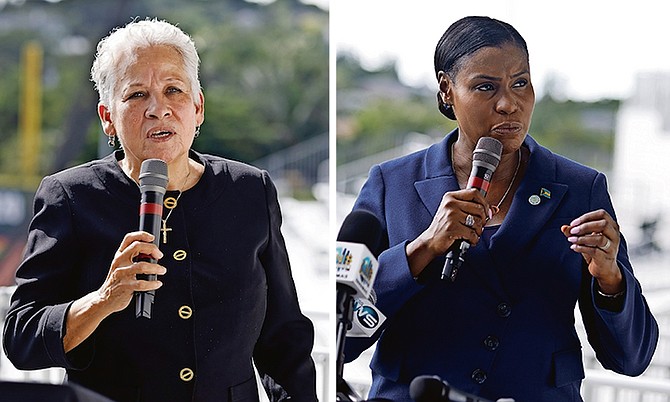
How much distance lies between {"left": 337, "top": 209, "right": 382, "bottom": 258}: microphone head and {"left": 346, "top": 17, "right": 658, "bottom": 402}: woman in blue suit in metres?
0.07

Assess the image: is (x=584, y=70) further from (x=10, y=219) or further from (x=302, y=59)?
(x=10, y=219)

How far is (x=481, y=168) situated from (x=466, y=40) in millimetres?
337

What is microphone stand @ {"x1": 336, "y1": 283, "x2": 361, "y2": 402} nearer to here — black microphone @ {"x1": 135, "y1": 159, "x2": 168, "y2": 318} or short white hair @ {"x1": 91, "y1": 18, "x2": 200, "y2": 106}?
black microphone @ {"x1": 135, "y1": 159, "x2": 168, "y2": 318}

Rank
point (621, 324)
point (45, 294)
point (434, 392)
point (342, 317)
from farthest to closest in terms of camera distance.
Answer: point (342, 317) → point (45, 294) → point (621, 324) → point (434, 392)

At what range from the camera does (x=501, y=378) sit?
7.69 feet

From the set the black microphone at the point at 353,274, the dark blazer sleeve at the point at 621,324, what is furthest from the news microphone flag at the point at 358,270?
the dark blazer sleeve at the point at 621,324

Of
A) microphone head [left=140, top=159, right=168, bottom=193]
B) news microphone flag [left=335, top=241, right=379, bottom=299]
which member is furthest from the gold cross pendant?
news microphone flag [left=335, top=241, right=379, bottom=299]

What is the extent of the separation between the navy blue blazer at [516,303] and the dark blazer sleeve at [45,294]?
84 cm

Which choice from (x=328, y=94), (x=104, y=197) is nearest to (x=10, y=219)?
(x=104, y=197)

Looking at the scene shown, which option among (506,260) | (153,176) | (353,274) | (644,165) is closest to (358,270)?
(353,274)

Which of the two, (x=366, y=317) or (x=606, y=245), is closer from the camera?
(x=606, y=245)

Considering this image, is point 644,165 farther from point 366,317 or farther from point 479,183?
point 366,317

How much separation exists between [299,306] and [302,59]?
989 millimetres

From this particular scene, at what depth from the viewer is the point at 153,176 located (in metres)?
2.31
